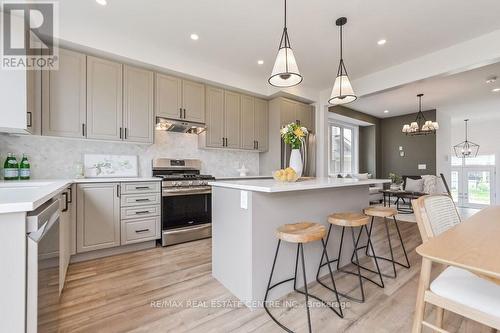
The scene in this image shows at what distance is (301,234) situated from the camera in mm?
1489

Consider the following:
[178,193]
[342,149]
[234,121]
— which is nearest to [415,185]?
[342,149]

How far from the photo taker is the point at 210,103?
3.84 m

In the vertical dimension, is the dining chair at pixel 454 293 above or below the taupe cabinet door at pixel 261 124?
below

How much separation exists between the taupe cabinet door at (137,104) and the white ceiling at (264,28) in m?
0.25

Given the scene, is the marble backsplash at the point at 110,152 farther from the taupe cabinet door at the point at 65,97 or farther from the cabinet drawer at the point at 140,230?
the cabinet drawer at the point at 140,230

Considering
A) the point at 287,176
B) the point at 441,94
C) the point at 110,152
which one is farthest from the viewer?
the point at 441,94

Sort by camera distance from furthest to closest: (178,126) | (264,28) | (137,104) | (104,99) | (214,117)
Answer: (214,117)
(178,126)
(137,104)
(104,99)
(264,28)

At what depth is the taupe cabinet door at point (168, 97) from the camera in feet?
10.9

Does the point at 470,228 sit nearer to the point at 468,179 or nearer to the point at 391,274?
the point at 391,274

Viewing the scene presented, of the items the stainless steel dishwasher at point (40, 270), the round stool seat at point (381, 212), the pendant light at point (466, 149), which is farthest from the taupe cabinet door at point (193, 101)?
the pendant light at point (466, 149)

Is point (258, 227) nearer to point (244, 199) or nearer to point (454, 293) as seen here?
point (244, 199)

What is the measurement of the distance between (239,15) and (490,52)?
3096 mm

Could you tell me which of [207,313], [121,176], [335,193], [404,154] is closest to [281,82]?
[335,193]

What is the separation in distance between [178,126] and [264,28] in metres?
1.84
